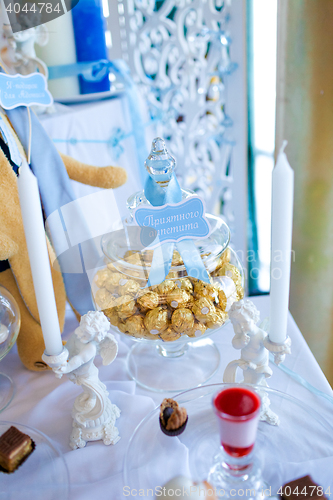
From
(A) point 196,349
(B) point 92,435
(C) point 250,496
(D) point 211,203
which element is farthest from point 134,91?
(C) point 250,496

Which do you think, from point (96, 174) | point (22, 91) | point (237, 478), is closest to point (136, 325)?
point (237, 478)

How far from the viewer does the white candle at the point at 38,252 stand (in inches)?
16.7

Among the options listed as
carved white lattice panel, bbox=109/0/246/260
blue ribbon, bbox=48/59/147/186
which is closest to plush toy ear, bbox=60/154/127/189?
blue ribbon, bbox=48/59/147/186

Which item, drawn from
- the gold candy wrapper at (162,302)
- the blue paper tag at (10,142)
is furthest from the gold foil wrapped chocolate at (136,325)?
the blue paper tag at (10,142)

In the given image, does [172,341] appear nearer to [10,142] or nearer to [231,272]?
[231,272]

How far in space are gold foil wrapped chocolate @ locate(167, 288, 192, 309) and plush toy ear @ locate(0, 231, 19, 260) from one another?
0.31 metres

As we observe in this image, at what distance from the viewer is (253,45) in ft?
4.85

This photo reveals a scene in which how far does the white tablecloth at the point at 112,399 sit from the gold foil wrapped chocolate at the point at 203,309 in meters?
0.18

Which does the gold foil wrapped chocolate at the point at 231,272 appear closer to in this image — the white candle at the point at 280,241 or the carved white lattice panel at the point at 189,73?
the white candle at the point at 280,241

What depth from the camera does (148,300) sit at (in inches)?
23.9

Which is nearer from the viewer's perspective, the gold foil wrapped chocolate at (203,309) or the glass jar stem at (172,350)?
the gold foil wrapped chocolate at (203,309)

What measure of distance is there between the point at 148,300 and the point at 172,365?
0.22 metres

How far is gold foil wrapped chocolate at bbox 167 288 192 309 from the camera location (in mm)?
608

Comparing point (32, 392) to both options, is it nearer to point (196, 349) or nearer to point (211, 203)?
point (196, 349)
